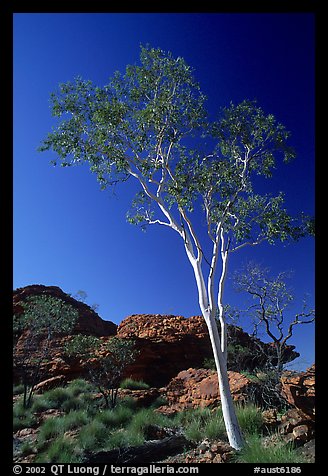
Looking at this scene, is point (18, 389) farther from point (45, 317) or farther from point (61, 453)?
point (61, 453)

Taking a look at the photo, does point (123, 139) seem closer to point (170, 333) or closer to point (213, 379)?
point (213, 379)

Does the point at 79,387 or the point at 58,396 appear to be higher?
the point at 79,387

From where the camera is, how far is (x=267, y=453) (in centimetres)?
675

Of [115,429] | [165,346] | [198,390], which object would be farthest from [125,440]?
[165,346]


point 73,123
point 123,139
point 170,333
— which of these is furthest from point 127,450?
point 170,333

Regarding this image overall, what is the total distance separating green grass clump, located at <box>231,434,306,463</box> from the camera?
21.1ft

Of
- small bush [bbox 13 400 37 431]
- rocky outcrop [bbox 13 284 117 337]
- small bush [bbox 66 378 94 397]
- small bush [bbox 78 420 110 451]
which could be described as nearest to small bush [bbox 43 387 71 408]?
small bush [bbox 66 378 94 397]

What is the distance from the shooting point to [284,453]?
6.62m

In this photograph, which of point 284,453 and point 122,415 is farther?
point 122,415

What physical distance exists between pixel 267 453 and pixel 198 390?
27.7ft

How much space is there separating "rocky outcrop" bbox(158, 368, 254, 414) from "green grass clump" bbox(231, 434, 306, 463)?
14.7ft

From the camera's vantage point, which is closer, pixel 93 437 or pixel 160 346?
pixel 93 437
